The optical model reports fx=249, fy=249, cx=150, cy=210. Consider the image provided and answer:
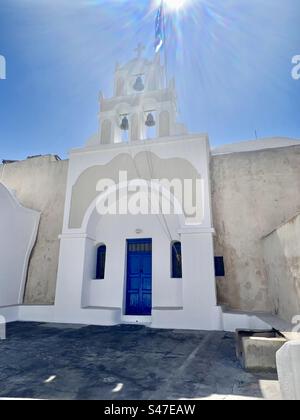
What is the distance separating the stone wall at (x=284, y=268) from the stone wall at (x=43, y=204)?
6609 millimetres

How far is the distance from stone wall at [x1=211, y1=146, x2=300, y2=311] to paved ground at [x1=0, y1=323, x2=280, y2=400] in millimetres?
1774

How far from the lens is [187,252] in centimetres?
678

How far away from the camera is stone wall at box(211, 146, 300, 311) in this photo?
6.97 m

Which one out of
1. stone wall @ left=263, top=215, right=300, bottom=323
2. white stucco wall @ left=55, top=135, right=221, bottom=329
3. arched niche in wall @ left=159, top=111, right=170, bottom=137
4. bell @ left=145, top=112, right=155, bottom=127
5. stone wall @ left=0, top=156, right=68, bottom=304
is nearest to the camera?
stone wall @ left=263, top=215, right=300, bottom=323

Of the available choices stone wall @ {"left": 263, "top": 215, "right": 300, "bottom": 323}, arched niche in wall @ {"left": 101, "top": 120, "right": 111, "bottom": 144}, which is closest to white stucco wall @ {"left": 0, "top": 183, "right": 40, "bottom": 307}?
arched niche in wall @ {"left": 101, "top": 120, "right": 111, "bottom": 144}

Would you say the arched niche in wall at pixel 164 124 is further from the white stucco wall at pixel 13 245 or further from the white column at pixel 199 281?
the white stucco wall at pixel 13 245

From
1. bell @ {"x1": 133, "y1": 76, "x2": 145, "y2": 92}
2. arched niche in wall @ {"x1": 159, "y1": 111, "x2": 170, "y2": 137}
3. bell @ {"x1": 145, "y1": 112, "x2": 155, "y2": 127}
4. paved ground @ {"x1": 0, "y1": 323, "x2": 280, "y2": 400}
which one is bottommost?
paved ground @ {"x1": 0, "y1": 323, "x2": 280, "y2": 400}

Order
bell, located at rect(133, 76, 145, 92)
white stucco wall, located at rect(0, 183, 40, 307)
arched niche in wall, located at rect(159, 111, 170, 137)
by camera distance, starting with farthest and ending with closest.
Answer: bell, located at rect(133, 76, 145, 92)
arched niche in wall, located at rect(159, 111, 170, 137)
white stucco wall, located at rect(0, 183, 40, 307)

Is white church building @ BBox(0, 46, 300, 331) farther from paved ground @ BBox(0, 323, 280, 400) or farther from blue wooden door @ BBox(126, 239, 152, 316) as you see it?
paved ground @ BBox(0, 323, 280, 400)

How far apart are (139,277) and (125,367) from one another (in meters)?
4.28

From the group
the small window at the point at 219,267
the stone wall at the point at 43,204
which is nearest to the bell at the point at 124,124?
the stone wall at the point at 43,204

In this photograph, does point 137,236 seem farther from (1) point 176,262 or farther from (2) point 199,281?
(2) point 199,281

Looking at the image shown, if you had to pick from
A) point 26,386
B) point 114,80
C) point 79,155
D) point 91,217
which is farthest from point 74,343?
point 114,80

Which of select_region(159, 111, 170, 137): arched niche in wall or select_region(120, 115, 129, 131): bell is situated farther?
select_region(120, 115, 129, 131): bell
